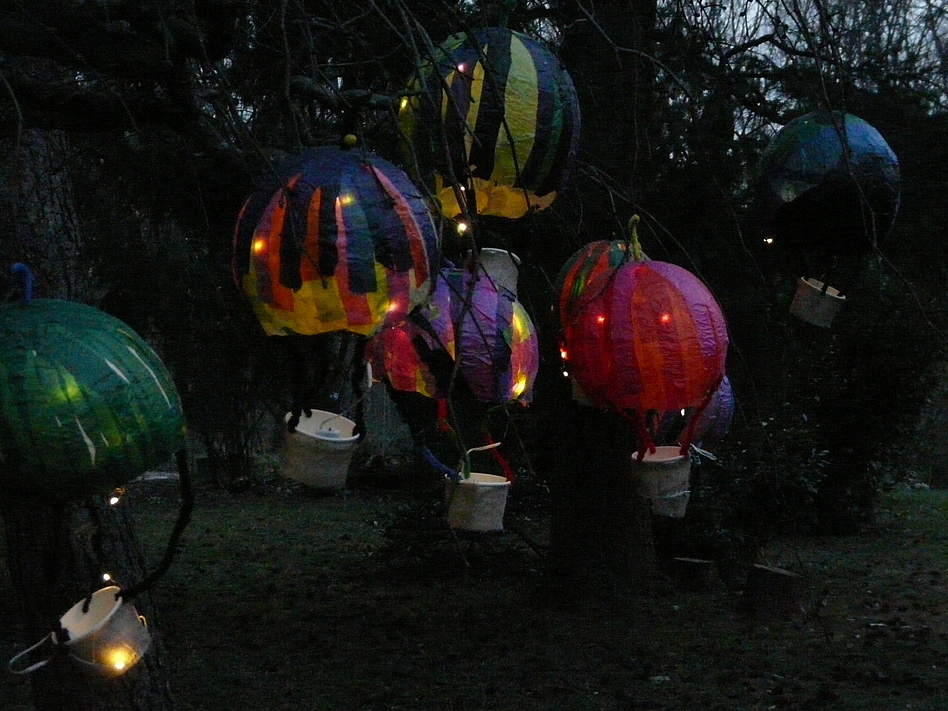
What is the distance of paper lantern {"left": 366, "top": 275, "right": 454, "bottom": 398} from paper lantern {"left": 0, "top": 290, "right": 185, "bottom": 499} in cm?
135

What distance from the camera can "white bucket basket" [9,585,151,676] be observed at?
2.24 metres

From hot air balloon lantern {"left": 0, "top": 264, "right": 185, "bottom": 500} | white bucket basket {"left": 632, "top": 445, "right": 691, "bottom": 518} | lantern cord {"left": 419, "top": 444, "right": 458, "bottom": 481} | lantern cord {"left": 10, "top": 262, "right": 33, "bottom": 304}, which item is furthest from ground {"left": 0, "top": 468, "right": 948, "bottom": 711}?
lantern cord {"left": 10, "top": 262, "right": 33, "bottom": 304}

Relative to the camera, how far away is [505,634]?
22.5 ft

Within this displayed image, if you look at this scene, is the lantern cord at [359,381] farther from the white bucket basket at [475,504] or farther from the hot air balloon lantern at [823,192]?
the hot air balloon lantern at [823,192]

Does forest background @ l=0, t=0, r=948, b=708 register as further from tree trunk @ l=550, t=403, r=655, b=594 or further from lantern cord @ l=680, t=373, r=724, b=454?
tree trunk @ l=550, t=403, r=655, b=594

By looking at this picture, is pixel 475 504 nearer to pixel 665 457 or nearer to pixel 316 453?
pixel 316 453

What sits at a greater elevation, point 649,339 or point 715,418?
point 649,339

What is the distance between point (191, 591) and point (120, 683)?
4.81 metres

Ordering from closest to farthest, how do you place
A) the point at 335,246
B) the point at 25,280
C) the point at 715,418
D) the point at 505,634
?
the point at 25,280 < the point at 335,246 < the point at 715,418 < the point at 505,634

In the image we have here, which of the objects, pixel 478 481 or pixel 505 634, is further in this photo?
pixel 505 634

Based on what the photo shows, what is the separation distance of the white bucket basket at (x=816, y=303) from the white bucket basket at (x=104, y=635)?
6.72ft

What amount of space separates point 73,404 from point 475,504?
1.81 m

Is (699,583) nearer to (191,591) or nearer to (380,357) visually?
(191,591)

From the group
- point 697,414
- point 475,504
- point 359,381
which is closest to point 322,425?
point 359,381
